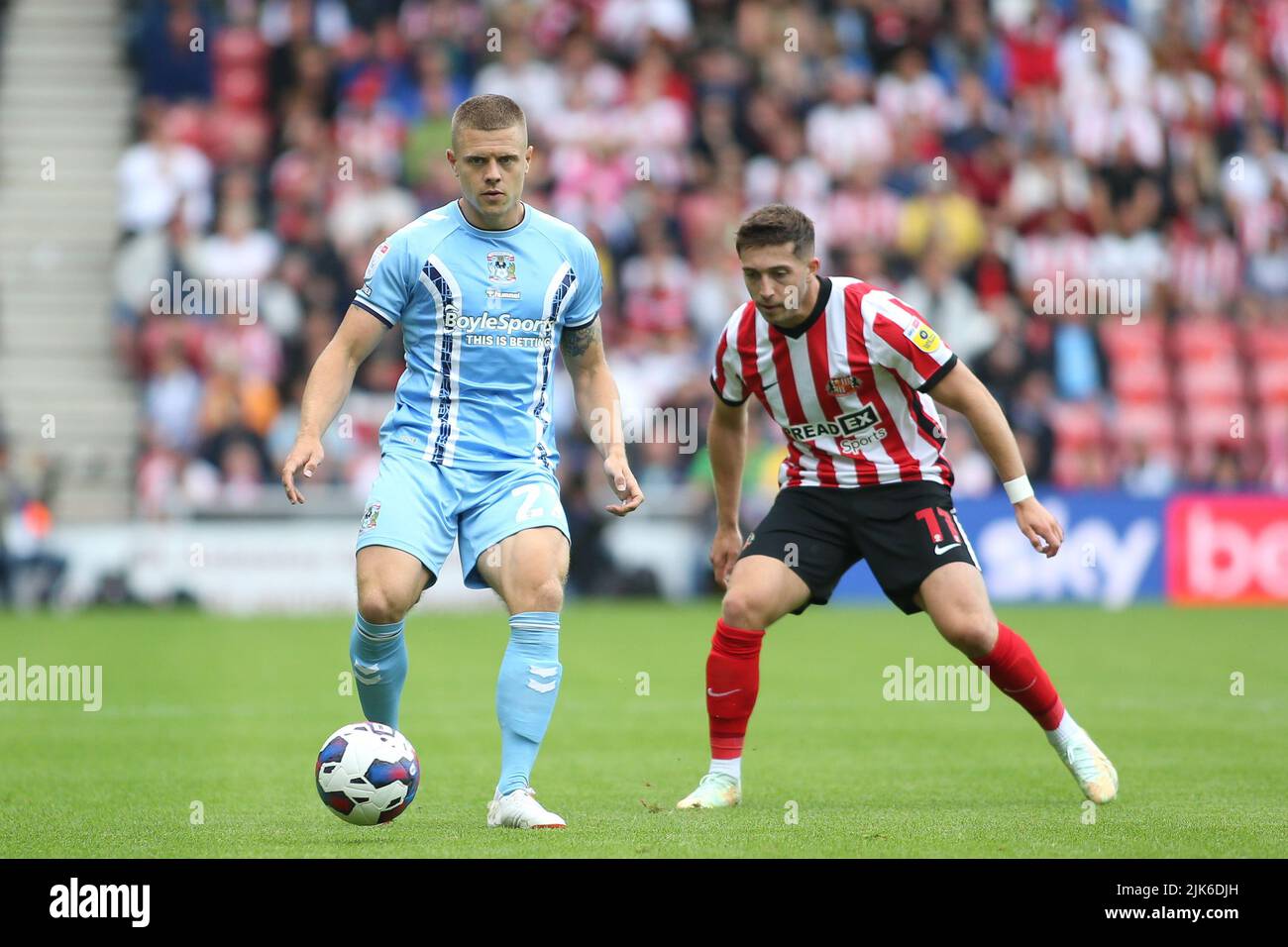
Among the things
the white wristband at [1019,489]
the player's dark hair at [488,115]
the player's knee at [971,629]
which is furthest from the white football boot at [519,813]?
the player's dark hair at [488,115]

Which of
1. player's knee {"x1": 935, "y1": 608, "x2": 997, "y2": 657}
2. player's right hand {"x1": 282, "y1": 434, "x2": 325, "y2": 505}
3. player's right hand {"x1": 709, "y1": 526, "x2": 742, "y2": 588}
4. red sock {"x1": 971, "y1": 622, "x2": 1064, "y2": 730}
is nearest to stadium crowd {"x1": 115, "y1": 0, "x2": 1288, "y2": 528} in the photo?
player's right hand {"x1": 709, "y1": 526, "x2": 742, "y2": 588}

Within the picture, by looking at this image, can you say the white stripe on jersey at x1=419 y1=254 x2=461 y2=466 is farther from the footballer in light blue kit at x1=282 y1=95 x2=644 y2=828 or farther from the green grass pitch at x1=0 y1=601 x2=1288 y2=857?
the green grass pitch at x1=0 y1=601 x2=1288 y2=857

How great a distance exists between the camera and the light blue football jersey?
22.0 ft

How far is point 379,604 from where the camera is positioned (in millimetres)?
6457

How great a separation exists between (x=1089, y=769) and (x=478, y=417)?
2630 millimetres

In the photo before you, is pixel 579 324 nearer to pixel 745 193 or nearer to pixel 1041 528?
pixel 1041 528

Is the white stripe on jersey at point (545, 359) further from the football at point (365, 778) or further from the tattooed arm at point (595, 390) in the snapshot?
the football at point (365, 778)

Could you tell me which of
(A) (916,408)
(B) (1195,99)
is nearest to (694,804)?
(A) (916,408)

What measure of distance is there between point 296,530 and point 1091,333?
823 centimetres

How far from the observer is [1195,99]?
72.0ft

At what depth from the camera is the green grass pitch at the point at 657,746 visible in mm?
6145

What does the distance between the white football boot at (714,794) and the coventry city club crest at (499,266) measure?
6.55 ft

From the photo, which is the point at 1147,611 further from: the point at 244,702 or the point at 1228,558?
the point at 244,702

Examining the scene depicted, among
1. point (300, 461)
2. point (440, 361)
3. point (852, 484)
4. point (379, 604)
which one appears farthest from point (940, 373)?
point (300, 461)
